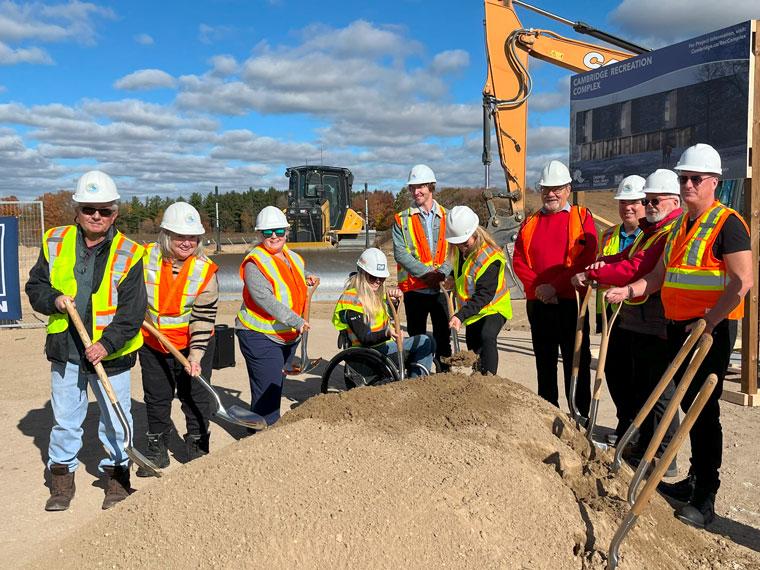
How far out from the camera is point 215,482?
2.63 metres

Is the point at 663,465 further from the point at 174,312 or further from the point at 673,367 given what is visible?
the point at 174,312

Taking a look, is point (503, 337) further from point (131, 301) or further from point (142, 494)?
point (142, 494)

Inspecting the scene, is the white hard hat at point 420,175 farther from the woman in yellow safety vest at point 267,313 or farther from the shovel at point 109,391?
the shovel at point 109,391

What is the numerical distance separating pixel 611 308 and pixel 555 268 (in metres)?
0.59

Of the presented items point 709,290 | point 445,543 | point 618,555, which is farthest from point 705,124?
point 445,543

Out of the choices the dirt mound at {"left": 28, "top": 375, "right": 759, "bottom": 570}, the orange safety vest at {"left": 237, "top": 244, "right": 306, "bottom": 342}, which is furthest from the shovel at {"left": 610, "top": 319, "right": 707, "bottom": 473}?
the orange safety vest at {"left": 237, "top": 244, "right": 306, "bottom": 342}

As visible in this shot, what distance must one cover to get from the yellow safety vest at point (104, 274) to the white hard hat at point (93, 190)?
0.26 metres

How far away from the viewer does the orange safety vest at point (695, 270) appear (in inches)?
132

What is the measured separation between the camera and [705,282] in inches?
133

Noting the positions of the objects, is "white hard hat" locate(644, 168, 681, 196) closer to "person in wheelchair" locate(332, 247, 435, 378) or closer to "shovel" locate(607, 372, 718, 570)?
"person in wheelchair" locate(332, 247, 435, 378)

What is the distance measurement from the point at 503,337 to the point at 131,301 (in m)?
6.94

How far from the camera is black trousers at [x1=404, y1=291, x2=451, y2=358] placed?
542 centimetres

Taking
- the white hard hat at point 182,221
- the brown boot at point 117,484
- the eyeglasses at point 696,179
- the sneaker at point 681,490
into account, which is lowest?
the sneaker at point 681,490

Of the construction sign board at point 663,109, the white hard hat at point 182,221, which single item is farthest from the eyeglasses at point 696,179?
the white hard hat at point 182,221
